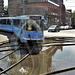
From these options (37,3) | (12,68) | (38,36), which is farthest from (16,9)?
(12,68)

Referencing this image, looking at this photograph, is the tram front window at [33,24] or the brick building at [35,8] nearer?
the tram front window at [33,24]

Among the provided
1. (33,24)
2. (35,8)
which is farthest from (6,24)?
(35,8)

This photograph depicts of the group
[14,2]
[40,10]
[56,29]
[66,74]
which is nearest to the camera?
[66,74]

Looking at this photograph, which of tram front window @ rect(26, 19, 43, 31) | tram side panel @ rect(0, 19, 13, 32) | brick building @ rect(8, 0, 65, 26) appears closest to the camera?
tram front window @ rect(26, 19, 43, 31)

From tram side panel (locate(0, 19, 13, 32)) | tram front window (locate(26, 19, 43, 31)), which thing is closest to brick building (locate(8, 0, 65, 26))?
tram side panel (locate(0, 19, 13, 32))

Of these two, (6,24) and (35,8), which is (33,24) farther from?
(35,8)

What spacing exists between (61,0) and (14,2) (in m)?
33.7

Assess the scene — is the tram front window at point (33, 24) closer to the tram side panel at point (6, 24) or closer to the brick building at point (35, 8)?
the tram side panel at point (6, 24)

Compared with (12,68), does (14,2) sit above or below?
above

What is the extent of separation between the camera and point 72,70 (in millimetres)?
7578

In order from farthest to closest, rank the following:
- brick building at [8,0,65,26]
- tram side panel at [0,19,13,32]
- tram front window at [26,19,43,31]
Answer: brick building at [8,0,65,26], tram side panel at [0,19,13,32], tram front window at [26,19,43,31]

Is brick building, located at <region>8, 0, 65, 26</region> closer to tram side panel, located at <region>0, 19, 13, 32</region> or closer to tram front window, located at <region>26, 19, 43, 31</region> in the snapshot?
tram side panel, located at <region>0, 19, 13, 32</region>

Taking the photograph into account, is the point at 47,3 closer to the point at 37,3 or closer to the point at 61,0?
the point at 37,3

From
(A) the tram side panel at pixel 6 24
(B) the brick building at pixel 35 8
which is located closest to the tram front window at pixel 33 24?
(A) the tram side panel at pixel 6 24
